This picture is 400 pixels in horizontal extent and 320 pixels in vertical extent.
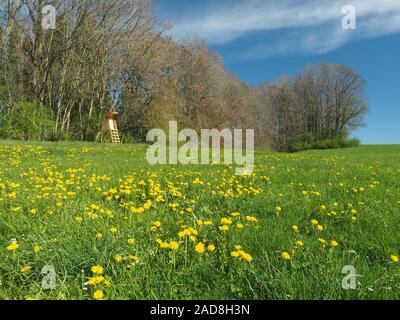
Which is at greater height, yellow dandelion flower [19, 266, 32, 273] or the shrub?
the shrub

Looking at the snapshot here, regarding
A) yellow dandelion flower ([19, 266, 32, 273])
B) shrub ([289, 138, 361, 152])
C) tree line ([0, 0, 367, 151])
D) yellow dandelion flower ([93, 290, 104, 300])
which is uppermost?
tree line ([0, 0, 367, 151])

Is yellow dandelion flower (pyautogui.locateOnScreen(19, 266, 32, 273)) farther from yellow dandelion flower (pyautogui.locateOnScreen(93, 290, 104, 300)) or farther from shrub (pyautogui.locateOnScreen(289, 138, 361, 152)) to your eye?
shrub (pyautogui.locateOnScreen(289, 138, 361, 152))

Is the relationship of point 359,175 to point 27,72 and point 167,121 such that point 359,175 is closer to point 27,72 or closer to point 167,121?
point 167,121

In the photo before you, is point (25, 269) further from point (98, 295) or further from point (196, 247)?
point (196, 247)

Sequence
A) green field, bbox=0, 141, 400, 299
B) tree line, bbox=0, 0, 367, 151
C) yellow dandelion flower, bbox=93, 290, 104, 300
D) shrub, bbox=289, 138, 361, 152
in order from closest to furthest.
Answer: yellow dandelion flower, bbox=93, 290, 104, 300
green field, bbox=0, 141, 400, 299
tree line, bbox=0, 0, 367, 151
shrub, bbox=289, 138, 361, 152

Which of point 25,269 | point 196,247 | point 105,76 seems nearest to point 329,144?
point 105,76

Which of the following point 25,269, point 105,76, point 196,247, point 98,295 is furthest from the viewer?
point 105,76

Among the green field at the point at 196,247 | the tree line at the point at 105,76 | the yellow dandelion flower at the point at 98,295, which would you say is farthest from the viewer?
the tree line at the point at 105,76

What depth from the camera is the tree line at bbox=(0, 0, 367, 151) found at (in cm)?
2547

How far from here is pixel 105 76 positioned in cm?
2923

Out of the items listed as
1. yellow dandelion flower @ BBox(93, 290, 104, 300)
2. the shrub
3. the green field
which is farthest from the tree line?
yellow dandelion flower @ BBox(93, 290, 104, 300)

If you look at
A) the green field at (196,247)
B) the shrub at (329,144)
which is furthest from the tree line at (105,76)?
the green field at (196,247)

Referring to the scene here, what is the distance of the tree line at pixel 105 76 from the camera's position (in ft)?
83.6

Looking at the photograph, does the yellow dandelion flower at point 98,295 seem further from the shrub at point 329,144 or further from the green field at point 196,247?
the shrub at point 329,144
